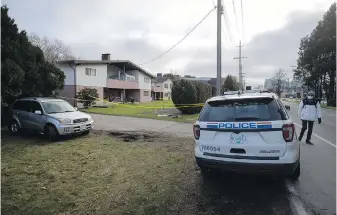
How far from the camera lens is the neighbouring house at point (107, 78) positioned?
2950 centimetres

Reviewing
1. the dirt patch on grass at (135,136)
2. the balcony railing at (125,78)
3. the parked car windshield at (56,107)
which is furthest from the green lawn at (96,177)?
the balcony railing at (125,78)

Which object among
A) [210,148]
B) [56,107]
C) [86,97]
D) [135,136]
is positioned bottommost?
[135,136]

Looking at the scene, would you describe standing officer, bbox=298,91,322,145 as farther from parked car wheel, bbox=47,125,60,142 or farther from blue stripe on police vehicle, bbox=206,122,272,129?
parked car wheel, bbox=47,125,60,142

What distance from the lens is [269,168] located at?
14.2 feet

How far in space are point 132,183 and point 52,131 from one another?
6188 mm

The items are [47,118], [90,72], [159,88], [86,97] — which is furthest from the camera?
[159,88]

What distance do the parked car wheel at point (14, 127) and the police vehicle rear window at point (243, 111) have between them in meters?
9.60

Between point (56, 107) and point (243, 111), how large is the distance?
8931mm

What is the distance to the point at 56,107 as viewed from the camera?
11211 millimetres

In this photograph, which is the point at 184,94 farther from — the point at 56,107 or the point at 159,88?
the point at 159,88

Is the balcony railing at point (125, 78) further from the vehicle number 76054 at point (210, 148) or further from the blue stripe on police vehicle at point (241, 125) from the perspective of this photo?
the blue stripe on police vehicle at point (241, 125)

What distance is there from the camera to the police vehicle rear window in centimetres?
452

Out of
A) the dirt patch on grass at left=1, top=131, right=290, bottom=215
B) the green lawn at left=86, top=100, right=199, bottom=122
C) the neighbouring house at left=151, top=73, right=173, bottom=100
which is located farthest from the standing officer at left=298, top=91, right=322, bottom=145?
the neighbouring house at left=151, top=73, right=173, bottom=100

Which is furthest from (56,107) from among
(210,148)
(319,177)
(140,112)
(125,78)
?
(125,78)
